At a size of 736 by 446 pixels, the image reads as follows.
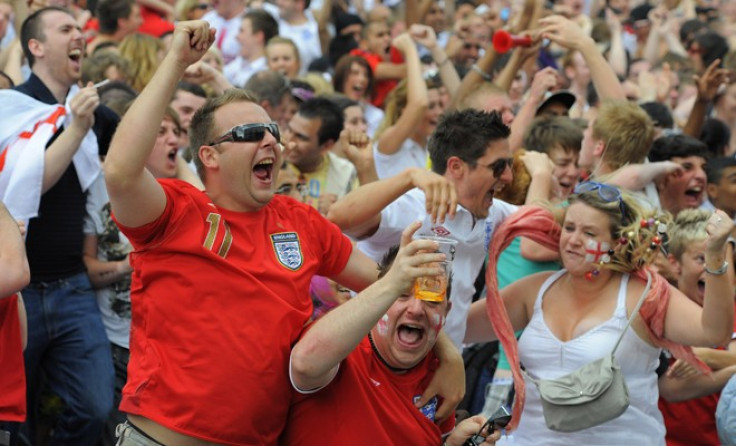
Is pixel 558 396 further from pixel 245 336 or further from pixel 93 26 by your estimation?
pixel 93 26

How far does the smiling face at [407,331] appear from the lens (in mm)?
3771

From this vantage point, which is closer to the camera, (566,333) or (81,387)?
(566,333)

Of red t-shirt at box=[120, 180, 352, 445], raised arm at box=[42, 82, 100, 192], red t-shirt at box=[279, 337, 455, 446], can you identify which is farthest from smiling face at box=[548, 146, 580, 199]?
red t-shirt at box=[120, 180, 352, 445]

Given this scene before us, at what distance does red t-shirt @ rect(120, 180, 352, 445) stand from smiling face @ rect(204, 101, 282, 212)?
12 centimetres

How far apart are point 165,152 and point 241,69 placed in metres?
4.47

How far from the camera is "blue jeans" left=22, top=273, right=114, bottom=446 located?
5418 millimetres

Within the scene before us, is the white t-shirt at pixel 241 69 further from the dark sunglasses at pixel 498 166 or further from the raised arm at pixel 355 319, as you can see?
the raised arm at pixel 355 319

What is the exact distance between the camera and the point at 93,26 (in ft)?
33.8

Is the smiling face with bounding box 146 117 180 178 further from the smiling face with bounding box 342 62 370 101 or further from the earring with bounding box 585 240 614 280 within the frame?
the smiling face with bounding box 342 62 370 101

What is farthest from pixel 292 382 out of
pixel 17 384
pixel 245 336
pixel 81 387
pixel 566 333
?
pixel 81 387

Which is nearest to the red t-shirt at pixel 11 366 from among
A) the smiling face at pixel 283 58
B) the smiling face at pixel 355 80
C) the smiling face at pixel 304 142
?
the smiling face at pixel 304 142

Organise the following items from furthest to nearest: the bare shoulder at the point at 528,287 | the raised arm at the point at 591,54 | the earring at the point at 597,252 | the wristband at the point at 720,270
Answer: the raised arm at the point at 591,54 < the bare shoulder at the point at 528,287 < the earring at the point at 597,252 < the wristband at the point at 720,270

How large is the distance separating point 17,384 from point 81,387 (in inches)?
45.0

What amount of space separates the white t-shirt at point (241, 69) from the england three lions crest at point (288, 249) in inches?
235
